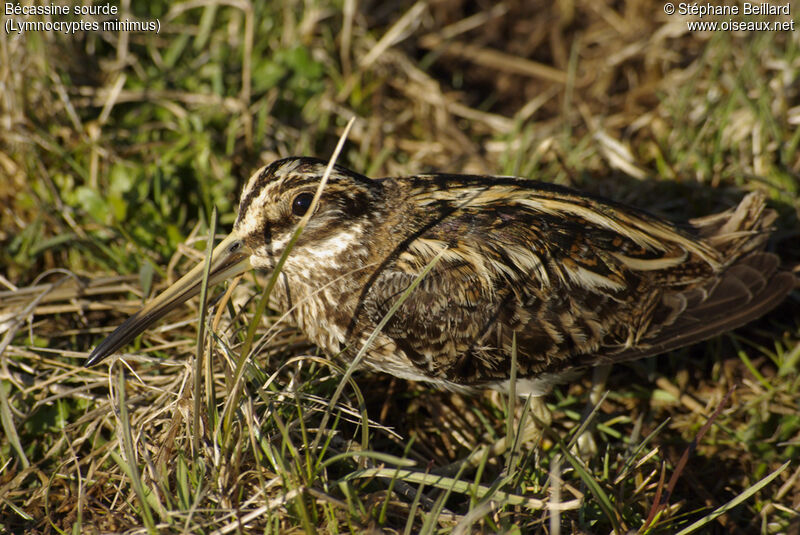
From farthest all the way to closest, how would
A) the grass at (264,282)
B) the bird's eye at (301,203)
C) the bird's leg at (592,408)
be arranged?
1. the bird's leg at (592,408)
2. the bird's eye at (301,203)
3. the grass at (264,282)

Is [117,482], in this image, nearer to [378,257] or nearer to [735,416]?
[378,257]

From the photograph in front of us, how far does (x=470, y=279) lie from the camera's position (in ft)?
10.5

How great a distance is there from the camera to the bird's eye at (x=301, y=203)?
3186mm

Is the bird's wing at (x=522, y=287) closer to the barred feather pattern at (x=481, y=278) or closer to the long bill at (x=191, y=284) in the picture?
the barred feather pattern at (x=481, y=278)

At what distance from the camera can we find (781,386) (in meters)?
3.94

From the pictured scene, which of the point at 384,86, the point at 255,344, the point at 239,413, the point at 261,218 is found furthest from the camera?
the point at 384,86

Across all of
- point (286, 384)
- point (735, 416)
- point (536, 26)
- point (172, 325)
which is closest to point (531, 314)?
point (286, 384)

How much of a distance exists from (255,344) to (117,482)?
2.85 feet

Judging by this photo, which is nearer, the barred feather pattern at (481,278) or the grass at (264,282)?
the grass at (264,282)

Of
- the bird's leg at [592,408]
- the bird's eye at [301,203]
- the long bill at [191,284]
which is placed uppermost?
the bird's eye at [301,203]

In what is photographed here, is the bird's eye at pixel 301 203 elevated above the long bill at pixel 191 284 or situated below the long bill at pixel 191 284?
above

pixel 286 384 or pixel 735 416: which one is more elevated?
pixel 286 384

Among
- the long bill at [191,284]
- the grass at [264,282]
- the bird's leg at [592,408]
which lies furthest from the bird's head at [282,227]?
the bird's leg at [592,408]

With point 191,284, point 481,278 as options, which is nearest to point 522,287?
point 481,278
